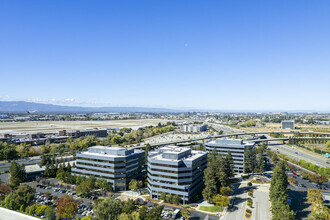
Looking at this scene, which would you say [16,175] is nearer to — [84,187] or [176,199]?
[84,187]

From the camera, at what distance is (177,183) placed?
57.2m

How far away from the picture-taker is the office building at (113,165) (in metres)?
65.6

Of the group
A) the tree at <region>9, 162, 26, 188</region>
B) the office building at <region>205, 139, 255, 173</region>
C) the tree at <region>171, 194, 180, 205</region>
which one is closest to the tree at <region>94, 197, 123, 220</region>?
the tree at <region>171, 194, 180, 205</region>

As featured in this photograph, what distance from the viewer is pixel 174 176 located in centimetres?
5744

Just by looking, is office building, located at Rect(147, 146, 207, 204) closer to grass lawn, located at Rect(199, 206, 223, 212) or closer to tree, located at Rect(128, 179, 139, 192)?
tree, located at Rect(128, 179, 139, 192)

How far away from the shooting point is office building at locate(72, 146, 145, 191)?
6562 centimetres

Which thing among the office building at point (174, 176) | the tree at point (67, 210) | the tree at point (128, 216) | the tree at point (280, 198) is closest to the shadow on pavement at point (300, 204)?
the tree at point (280, 198)

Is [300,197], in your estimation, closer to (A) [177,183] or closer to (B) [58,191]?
(A) [177,183]

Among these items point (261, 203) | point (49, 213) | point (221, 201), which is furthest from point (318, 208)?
point (49, 213)

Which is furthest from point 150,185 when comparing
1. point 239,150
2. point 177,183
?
point 239,150

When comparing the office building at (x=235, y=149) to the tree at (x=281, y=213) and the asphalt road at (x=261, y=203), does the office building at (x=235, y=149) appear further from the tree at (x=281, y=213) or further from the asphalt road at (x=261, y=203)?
the tree at (x=281, y=213)

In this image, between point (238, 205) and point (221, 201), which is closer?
point (221, 201)

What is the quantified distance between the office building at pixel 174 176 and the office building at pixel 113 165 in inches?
374

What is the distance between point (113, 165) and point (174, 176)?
20.4 meters
